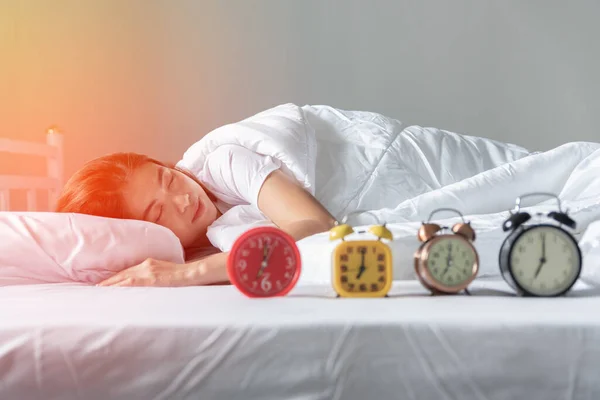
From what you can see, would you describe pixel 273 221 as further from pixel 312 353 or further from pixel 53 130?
pixel 53 130

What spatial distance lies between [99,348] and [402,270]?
1.41 feet

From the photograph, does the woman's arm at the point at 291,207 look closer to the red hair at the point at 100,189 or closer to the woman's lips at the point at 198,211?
the woman's lips at the point at 198,211

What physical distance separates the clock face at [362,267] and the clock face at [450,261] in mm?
51

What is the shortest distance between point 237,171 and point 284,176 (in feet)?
0.35

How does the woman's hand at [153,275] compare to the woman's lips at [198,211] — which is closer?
the woman's hand at [153,275]

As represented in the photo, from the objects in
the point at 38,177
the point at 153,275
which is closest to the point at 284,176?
the point at 153,275

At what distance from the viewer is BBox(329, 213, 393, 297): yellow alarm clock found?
31.3 inches

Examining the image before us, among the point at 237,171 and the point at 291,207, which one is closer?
the point at 291,207

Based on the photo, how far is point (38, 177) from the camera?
2.05 meters

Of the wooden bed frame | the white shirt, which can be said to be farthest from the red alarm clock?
the wooden bed frame

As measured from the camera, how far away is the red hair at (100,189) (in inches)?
56.6

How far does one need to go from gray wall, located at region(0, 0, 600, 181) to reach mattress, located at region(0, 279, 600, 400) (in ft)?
5.39

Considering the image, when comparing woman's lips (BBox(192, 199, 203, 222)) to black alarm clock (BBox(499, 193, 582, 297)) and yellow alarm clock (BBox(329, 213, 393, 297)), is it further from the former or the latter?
black alarm clock (BBox(499, 193, 582, 297))

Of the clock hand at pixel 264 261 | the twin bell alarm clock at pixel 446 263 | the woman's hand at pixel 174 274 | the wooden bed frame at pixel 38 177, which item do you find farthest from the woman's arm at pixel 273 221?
the wooden bed frame at pixel 38 177
